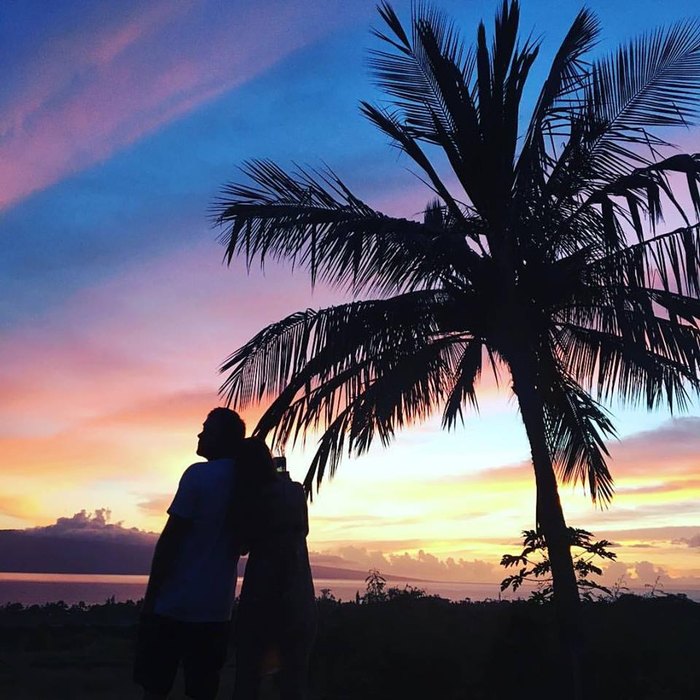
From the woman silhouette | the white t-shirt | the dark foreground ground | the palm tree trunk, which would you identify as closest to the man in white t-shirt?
the white t-shirt

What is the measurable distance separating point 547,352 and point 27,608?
1325 cm

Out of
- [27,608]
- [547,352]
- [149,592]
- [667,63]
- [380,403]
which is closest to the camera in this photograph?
[149,592]

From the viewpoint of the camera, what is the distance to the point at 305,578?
4.05 m

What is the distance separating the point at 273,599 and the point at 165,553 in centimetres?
63

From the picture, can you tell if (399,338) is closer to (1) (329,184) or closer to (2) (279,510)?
(1) (329,184)

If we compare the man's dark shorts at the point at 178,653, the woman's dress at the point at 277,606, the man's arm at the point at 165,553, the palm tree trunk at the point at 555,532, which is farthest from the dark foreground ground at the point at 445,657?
the man's arm at the point at 165,553

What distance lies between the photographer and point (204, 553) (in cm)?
373

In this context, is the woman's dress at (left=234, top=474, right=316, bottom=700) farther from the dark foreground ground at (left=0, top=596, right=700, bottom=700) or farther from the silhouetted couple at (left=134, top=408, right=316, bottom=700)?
the dark foreground ground at (left=0, top=596, right=700, bottom=700)

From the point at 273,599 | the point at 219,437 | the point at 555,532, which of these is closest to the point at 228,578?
the point at 273,599

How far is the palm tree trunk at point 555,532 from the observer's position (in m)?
7.32

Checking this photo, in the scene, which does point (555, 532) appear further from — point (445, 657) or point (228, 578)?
point (228, 578)

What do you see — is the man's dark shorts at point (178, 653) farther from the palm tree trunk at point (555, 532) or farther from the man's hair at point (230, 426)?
the palm tree trunk at point (555, 532)

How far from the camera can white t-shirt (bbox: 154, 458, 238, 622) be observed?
3631 mm

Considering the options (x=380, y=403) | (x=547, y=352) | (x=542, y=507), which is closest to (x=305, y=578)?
(x=380, y=403)
